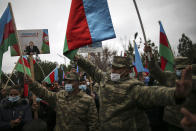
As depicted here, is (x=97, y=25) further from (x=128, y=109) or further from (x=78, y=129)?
(x=78, y=129)

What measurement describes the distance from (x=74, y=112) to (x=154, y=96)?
4.70ft

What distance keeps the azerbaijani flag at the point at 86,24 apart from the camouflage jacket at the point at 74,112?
30.6 inches

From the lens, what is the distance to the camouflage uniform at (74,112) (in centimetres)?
241

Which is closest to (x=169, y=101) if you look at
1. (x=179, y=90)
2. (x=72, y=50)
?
(x=179, y=90)

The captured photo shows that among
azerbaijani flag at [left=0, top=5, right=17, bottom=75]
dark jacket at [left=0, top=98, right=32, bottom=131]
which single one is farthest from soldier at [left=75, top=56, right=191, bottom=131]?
azerbaijani flag at [left=0, top=5, right=17, bottom=75]

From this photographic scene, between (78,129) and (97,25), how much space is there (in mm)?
1808

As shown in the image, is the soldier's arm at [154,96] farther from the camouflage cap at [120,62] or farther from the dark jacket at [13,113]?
the dark jacket at [13,113]

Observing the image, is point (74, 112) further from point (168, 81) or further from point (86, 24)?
point (168, 81)

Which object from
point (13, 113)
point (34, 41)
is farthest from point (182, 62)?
point (34, 41)

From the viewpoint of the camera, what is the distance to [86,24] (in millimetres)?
2533

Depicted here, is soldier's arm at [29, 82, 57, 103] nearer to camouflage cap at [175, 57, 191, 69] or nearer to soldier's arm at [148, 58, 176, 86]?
soldier's arm at [148, 58, 176, 86]

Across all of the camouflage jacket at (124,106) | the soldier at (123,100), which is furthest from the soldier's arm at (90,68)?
the camouflage jacket at (124,106)

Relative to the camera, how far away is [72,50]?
2553 mm

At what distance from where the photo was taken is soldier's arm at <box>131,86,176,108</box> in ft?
4.26
